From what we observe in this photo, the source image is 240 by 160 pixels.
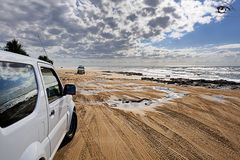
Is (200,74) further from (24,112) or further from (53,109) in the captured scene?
(24,112)

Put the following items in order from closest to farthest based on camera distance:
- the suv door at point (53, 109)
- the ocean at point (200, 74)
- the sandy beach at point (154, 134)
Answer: the suv door at point (53, 109)
the sandy beach at point (154, 134)
the ocean at point (200, 74)

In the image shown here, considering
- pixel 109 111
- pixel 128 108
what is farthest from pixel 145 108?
pixel 109 111

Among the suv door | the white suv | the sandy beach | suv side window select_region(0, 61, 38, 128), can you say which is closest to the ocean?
the sandy beach

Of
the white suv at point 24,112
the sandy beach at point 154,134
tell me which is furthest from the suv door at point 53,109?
the sandy beach at point 154,134

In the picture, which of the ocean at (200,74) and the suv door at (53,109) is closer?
the suv door at (53,109)

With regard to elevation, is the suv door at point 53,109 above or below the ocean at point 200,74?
above

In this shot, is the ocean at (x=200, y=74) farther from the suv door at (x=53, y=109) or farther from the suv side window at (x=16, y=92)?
the suv side window at (x=16, y=92)

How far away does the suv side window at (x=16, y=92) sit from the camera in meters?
2.23

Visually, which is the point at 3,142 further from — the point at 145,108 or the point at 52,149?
the point at 145,108

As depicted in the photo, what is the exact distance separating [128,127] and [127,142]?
139 cm

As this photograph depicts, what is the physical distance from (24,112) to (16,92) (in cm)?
22

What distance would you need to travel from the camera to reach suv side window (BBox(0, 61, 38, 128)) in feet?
7.30

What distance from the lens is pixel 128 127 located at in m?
7.39

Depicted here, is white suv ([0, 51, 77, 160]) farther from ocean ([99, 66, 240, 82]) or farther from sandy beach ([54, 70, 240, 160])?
ocean ([99, 66, 240, 82])
